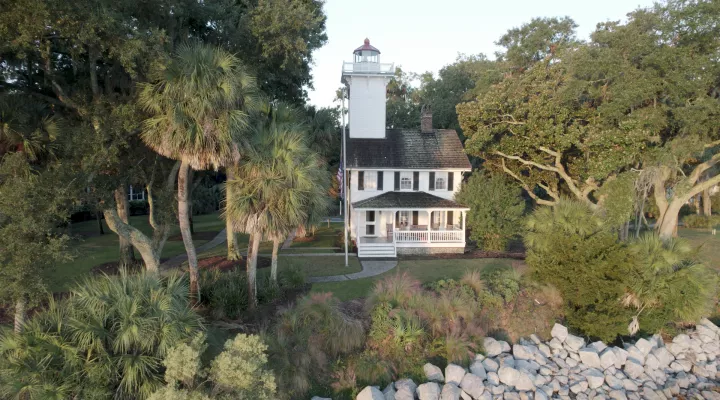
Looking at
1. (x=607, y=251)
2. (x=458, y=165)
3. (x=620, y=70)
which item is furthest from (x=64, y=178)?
(x=620, y=70)

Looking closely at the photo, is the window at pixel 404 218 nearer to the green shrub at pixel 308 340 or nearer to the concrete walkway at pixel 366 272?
the concrete walkway at pixel 366 272

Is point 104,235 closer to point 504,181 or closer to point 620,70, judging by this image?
point 504,181

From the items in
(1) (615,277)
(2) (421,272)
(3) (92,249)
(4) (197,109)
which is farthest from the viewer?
(3) (92,249)

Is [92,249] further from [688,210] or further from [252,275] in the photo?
[688,210]

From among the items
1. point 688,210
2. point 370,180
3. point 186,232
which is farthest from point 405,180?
point 688,210

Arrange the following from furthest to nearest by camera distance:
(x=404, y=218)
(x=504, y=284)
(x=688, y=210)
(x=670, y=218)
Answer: (x=688, y=210) → (x=404, y=218) → (x=670, y=218) → (x=504, y=284)
